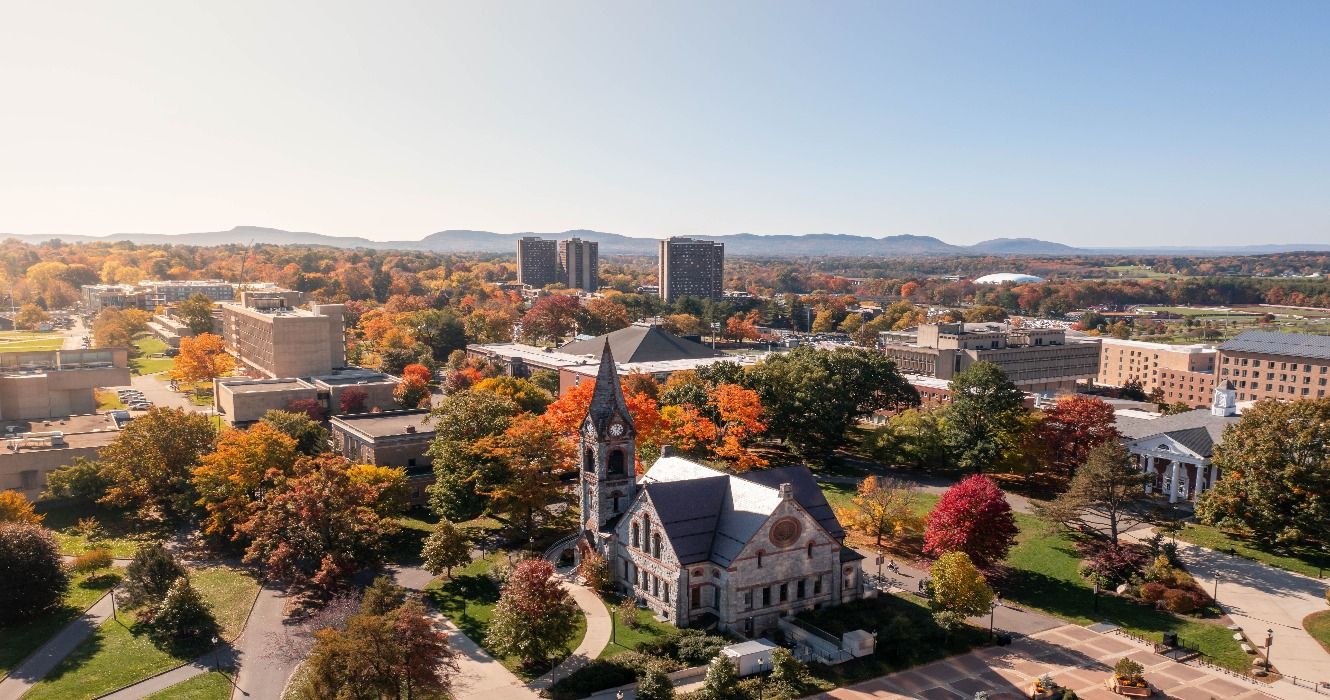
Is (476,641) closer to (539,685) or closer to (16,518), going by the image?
(539,685)

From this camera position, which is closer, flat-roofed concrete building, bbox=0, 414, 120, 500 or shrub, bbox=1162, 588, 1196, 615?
shrub, bbox=1162, 588, 1196, 615

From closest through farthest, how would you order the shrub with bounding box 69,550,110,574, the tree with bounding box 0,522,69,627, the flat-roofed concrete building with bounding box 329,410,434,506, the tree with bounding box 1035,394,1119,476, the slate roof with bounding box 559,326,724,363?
the tree with bounding box 0,522,69,627, the shrub with bounding box 69,550,110,574, the flat-roofed concrete building with bounding box 329,410,434,506, the tree with bounding box 1035,394,1119,476, the slate roof with bounding box 559,326,724,363

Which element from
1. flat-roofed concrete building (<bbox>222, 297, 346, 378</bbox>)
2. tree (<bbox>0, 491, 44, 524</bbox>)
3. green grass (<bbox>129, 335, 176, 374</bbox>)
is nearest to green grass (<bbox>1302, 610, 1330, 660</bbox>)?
tree (<bbox>0, 491, 44, 524</bbox>)

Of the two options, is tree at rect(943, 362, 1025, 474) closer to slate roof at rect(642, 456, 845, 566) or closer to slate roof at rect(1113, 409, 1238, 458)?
slate roof at rect(1113, 409, 1238, 458)

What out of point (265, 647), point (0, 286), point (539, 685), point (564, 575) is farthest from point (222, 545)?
point (0, 286)

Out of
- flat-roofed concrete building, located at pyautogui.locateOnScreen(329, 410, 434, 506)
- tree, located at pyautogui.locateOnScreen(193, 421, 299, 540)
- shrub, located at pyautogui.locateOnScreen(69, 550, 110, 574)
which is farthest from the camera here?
flat-roofed concrete building, located at pyautogui.locateOnScreen(329, 410, 434, 506)

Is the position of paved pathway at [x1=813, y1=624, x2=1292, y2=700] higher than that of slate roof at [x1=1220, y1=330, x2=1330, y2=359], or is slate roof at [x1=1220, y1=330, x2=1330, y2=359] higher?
slate roof at [x1=1220, y1=330, x2=1330, y2=359]

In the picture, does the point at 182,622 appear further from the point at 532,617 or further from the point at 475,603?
the point at 532,617
